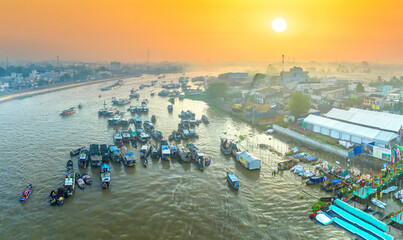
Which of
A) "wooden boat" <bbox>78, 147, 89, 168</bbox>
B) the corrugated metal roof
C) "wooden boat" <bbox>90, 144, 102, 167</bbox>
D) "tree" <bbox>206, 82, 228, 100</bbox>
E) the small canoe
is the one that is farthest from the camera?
"tree" <bbox>206, 82, 228, 100</bbox>

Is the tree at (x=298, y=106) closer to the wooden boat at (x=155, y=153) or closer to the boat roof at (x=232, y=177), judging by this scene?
the boat roof at (x=232, y=177)

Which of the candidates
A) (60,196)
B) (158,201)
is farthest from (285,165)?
(60,196)

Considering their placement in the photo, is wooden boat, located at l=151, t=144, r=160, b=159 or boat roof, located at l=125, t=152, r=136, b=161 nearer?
boat roof, located at l=125, t=152, r=136, b=161

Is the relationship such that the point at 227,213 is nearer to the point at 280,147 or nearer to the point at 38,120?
the point at 280,147

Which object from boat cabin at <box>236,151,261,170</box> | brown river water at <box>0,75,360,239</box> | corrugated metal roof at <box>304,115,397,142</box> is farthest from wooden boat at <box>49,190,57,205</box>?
corrugated metal roof at <box>304,115,397,142</box>

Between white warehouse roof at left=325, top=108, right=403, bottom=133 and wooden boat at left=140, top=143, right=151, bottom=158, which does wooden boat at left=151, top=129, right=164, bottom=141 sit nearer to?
wooden boat at left=140, top=143, right=151, bottom=158

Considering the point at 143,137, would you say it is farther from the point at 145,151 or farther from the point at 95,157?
the point at 95,157
